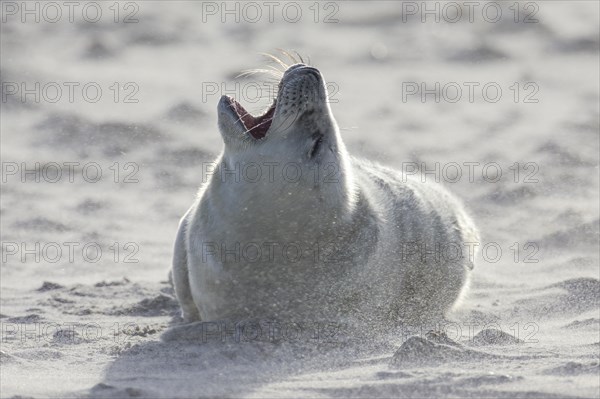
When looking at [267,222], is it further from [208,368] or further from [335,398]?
[335,398]

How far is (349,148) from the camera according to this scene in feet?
37.4

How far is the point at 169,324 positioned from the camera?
6.47 meters

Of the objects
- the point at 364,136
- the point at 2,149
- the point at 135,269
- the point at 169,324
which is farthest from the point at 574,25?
the point at 169,324

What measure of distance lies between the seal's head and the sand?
2.14 feet

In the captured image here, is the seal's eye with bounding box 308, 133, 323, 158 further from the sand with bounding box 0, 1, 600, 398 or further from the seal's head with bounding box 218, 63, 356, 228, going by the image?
the sand with bounding box 0, 1, 600, 398

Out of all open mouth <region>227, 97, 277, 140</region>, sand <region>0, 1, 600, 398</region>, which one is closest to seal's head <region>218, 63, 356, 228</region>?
open mouth <region>227, 97, 277, 140</region>

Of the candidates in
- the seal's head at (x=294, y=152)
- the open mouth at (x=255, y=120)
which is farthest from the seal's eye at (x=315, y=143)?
the open mouth at (x=255, y=120)

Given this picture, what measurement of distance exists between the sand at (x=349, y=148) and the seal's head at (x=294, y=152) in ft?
2.14

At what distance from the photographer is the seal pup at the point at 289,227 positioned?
5.69m

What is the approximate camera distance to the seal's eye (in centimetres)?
575

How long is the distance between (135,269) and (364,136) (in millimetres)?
4067

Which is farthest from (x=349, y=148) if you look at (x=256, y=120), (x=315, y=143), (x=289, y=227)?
(x=289, y=227)

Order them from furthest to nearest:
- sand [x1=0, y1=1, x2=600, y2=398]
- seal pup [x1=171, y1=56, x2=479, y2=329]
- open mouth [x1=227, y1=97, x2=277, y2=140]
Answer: open mouth [x1=227, y1=97, x2=277, y2=140] < seal pup [x1=171, y1=56, x2=479, y2=329] < sand [x1=0, y1=1, x2=600, y2=398]

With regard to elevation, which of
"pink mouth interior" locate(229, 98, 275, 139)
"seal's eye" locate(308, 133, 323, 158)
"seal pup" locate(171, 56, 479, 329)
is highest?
"pink mouth interior" locate(229, 98, 275, 139)
